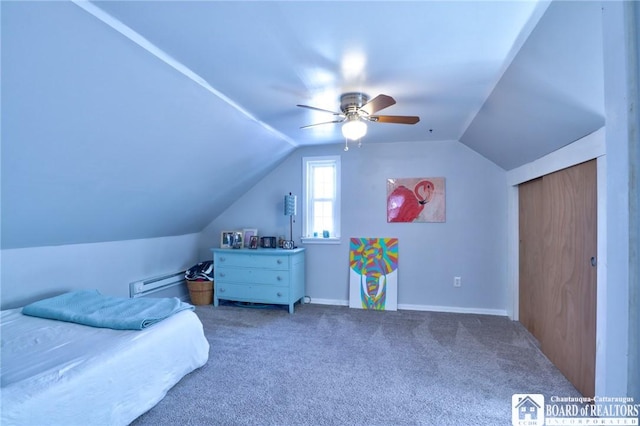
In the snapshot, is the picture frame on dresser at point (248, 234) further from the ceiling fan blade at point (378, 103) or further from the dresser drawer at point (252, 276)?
the ceiling fan blade at point (378, 103)

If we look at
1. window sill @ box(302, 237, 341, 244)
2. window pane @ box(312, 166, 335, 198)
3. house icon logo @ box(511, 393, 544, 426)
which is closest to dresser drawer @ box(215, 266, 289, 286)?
window sill @ box(302, 237, 341, 244)

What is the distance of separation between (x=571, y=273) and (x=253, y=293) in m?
3.36

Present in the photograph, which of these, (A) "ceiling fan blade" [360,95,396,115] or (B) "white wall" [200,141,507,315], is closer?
(A) "ceiling fan blade" [360,95,396,115]

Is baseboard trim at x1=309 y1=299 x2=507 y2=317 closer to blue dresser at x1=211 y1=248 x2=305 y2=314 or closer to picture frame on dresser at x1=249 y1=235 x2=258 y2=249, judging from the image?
blue dresser at x1=211 y1=248 x2=305 y2=314

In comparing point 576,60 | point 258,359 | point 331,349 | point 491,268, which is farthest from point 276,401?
point 491,268

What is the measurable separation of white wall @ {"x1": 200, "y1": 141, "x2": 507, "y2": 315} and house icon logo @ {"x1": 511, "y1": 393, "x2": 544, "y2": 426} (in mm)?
1825

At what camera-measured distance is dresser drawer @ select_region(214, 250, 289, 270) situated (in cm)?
384

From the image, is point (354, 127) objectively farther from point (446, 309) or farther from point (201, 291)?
point (201, 291)

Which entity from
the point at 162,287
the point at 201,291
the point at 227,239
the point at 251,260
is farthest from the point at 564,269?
the point at 162,287

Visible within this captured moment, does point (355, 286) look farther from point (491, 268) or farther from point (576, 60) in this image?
point (576, 60)

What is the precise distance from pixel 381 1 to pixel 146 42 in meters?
1.36

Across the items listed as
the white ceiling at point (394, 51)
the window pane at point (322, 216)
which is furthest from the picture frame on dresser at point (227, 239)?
the white ceiling at point (394, 51)

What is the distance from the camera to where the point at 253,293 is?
3.94 meters

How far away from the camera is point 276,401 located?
2061 mm
